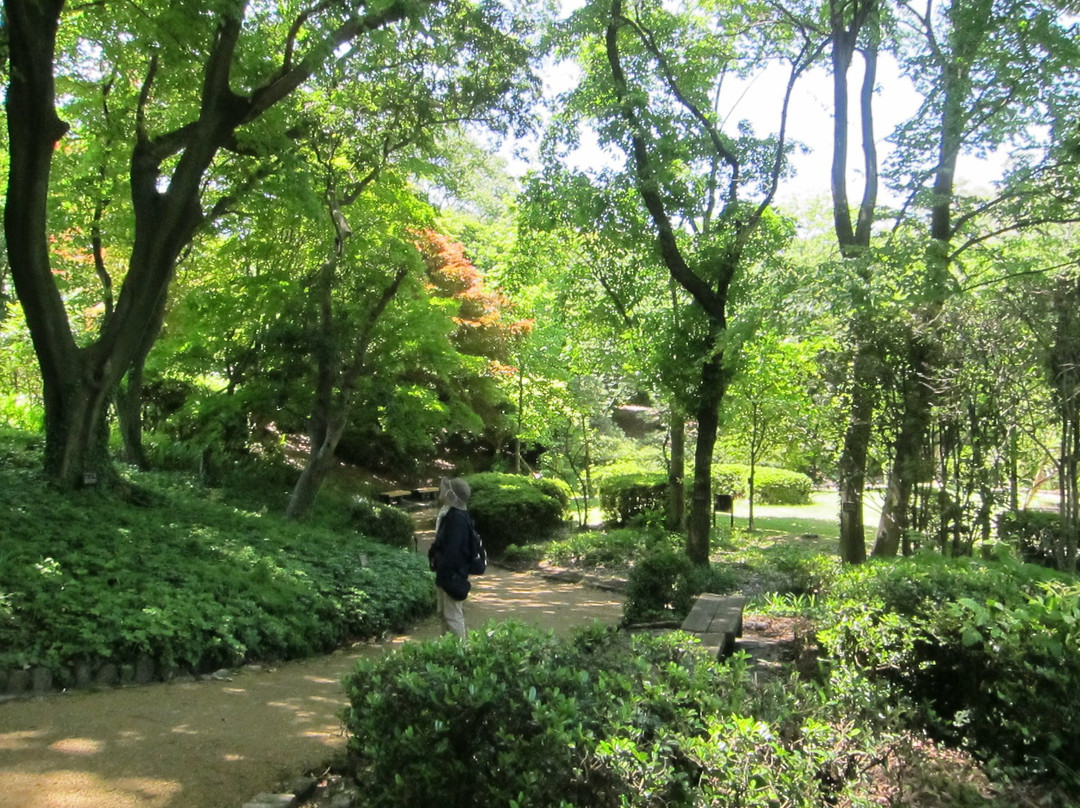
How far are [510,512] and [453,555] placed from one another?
32.0 feet

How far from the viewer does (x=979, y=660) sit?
395 cm

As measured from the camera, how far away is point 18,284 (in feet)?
29.8

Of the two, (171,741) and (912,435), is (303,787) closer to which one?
(171,741)

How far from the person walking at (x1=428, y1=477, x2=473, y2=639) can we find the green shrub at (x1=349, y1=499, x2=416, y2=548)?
7.48 metres

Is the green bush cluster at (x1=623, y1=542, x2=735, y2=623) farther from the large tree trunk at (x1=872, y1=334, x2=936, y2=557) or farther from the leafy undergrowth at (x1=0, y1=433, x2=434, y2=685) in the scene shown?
the large tree trunk at (x1=872, y1=334, x2=936, y2=557)

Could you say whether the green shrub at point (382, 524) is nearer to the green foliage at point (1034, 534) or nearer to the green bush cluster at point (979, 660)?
the green foliage at point (1034, 534)

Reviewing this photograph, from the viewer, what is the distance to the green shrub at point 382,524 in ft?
45.6

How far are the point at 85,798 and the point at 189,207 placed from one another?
775 centimetres

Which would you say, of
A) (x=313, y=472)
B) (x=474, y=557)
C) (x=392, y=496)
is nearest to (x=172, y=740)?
(x=474, y=557)

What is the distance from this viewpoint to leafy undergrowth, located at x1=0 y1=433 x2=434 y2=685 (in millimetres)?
5898

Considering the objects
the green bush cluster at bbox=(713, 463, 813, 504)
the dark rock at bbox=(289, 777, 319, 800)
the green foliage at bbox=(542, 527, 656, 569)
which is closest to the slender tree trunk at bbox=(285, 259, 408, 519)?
the green foliage at bbox=(542, 527, 656, 569)

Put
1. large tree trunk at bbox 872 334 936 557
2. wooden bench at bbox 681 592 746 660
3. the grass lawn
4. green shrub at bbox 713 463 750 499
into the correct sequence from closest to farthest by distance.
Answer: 1. wooden bench at bbox 681 592 746 660
2. large tree trunk at bbox 872 334 936 557
3. the grass lawn
4. green shrub at bbox 713 463 750 499

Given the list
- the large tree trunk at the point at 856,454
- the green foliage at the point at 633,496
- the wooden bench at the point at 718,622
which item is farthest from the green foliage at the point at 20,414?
the large tree trunk at the point at 856,454

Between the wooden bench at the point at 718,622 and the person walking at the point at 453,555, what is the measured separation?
1796 millimetres
